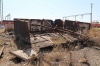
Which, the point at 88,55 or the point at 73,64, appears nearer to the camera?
the point at 73,64

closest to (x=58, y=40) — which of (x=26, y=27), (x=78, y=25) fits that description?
(x=26, y=27)

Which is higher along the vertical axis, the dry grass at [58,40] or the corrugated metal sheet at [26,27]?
the corrugated metal sheet at [26,27]

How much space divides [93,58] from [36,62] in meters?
1.95

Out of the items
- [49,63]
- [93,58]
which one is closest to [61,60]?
[49,63]

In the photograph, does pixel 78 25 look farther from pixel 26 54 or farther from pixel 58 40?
pixel 26 54

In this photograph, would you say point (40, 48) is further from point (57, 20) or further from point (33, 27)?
point (57, 20)

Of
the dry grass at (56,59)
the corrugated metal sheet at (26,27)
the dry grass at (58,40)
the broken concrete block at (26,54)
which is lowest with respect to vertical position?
the dry grass at (56,59)

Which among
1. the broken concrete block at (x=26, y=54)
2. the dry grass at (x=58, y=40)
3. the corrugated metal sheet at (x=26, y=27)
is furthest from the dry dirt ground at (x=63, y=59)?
the corrugated metal sheet at (x=26, y=27)

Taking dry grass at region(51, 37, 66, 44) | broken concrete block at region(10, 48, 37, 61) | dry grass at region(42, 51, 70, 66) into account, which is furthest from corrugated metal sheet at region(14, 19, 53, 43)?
dry grass at region(42, 51, 70, 66)

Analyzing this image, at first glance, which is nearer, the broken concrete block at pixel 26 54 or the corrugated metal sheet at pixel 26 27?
the broken concrete block at pixel 26 54

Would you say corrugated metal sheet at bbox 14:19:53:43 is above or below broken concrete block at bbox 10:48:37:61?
above

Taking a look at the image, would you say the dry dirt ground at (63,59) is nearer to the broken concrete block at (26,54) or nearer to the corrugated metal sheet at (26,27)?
the broken concrete block at (26,54)

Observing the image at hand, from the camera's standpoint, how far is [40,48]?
17.1 feet

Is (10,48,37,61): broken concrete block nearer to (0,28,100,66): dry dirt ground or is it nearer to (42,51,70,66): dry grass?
(0,28,100,66): dry dirt ground
